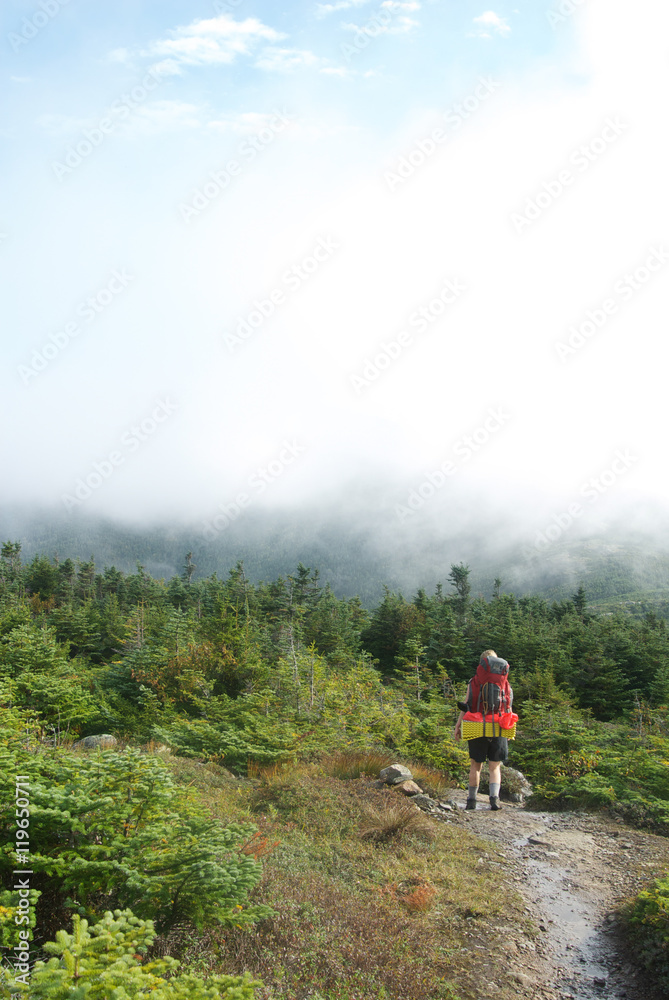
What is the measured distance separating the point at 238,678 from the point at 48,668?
6426mm

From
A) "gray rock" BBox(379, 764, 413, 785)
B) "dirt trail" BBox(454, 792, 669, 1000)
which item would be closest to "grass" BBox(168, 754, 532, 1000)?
"dirt trail" BBox(454, 792, 669, 1000)

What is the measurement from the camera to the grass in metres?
5.45

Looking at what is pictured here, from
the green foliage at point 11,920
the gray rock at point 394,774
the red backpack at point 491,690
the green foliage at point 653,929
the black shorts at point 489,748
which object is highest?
the red backpack at point 491,690

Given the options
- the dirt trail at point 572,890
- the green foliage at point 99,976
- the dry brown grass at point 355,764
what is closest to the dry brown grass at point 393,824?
the dirt trail at point 572,890

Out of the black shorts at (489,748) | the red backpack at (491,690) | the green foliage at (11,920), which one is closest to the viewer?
the green foliage at (11,920)

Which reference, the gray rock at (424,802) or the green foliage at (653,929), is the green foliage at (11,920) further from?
the gray rock at (424,802)

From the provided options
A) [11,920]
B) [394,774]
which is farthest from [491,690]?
[11,920]

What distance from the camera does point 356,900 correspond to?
6.95m

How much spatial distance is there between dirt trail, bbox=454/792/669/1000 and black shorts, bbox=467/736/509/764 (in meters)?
1.79

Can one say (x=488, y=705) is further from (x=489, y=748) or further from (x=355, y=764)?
(x=355, y=764)

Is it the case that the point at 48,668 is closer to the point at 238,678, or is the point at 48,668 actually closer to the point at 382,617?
the point at 238,678

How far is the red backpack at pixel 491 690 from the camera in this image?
856 centimetres

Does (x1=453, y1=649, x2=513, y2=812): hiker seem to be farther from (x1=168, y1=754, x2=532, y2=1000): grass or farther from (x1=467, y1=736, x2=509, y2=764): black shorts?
(x1=168, y1=754, x2=532, y2=1000): grass

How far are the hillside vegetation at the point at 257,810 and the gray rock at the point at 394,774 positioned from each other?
2.53ft
